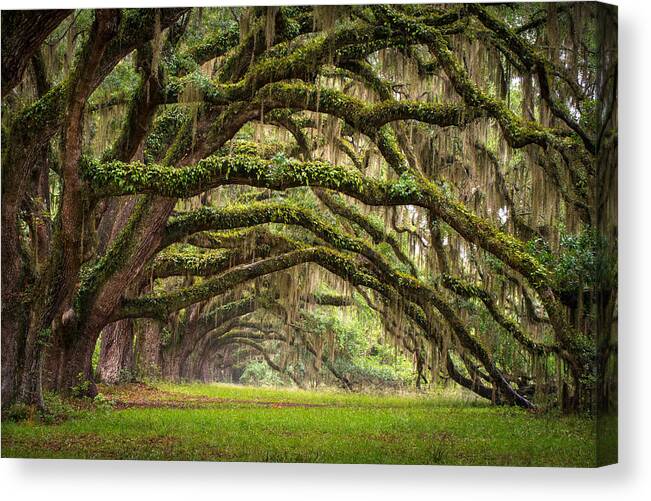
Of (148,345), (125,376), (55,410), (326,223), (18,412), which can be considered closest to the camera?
(18,412)

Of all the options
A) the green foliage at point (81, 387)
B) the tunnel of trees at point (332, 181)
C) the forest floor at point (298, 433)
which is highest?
the tunnel of trees at point (332, 181)

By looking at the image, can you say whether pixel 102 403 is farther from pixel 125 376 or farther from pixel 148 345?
pixel 148 345

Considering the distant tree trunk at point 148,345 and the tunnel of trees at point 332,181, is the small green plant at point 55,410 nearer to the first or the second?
the tunnel of trees at point 332,181

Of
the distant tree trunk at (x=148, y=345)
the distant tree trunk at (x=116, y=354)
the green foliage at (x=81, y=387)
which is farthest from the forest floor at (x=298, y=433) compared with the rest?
the distant tree trunk at (x=148, y=345)

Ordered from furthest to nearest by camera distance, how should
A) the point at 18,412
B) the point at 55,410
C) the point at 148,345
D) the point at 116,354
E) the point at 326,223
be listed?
1. the point at 148,345
2. the point at 116,354
3. the point at 326,223
4. the point at 55,410
5. the point at 18,412

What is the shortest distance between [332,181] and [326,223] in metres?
1.86

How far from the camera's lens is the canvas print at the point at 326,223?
7637 mm

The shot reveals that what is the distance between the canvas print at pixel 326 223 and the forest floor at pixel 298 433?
0.03m

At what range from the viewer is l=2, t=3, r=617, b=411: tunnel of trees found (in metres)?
7.73

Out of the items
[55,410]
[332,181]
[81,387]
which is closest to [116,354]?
[81,387]

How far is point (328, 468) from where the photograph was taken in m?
7.49

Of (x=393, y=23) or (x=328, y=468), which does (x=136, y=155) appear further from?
(x=328, y=468)

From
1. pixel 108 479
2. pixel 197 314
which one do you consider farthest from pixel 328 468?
pixel 197 314

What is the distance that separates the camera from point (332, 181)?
7.89 meters
